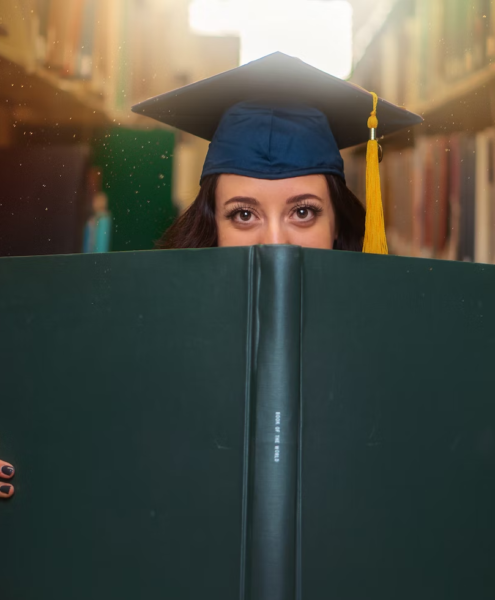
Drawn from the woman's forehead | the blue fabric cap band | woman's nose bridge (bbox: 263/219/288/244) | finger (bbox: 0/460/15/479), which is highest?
the blue fabric cap band

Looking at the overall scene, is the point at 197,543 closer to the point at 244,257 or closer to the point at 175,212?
the point at 244,257

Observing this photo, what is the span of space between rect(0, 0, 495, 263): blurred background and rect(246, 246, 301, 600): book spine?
97cm

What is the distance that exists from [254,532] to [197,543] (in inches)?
2.2

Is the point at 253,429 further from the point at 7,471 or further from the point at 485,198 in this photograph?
the point at 485,198

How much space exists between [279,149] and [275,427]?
1.78ft

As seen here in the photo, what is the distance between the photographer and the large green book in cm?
48

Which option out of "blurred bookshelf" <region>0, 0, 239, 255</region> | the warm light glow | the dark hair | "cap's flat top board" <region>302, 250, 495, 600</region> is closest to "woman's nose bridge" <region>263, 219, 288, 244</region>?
the dark hair

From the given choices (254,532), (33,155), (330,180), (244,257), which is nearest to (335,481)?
(254,532)

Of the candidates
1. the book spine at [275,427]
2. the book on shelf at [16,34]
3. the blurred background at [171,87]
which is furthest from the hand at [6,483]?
the book on shelf at [16,34]

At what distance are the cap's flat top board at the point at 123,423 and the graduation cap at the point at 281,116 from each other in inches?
16.9

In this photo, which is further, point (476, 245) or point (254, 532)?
point (476, 245)

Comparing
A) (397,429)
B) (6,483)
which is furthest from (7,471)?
(397,429)

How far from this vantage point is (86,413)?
1.79ft

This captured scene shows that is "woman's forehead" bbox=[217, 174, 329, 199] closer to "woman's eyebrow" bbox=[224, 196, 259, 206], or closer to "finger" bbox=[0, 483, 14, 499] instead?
"woman's eyebrow" bbox=[224, 196, 259, 206]
